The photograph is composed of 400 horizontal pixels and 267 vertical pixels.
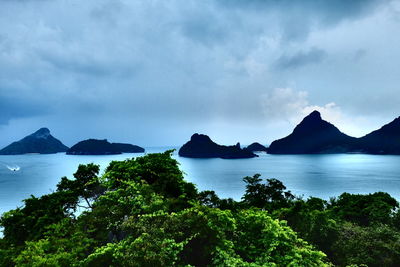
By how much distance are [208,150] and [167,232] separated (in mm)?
174549

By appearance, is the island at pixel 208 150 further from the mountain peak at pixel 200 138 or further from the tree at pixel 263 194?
the tree at pixel 263 194

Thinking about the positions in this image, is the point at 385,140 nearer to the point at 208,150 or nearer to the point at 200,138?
the point at 208,150

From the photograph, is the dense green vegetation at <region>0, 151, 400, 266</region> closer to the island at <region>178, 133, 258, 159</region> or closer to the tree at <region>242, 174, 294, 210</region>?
the tree at <region>242, 174, 294, 210</region>

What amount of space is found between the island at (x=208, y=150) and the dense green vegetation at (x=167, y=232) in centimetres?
15138

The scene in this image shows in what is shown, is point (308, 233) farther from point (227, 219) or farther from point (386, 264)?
point (227, 219)

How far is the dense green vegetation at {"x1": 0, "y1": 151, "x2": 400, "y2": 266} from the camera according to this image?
9008 millimetres

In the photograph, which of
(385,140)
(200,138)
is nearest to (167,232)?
(200,138)

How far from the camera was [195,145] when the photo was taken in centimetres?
18850

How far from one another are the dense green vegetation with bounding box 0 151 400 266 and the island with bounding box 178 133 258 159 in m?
151

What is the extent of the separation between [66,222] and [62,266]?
6593 millimetres

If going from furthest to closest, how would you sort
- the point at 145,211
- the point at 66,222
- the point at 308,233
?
the point at 308,233 → the point at 66,222 → the point at 145,211

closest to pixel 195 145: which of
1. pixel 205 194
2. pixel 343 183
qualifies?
pixel 343 183

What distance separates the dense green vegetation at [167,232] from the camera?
9.01 meters

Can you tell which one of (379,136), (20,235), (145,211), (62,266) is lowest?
(20,235)
